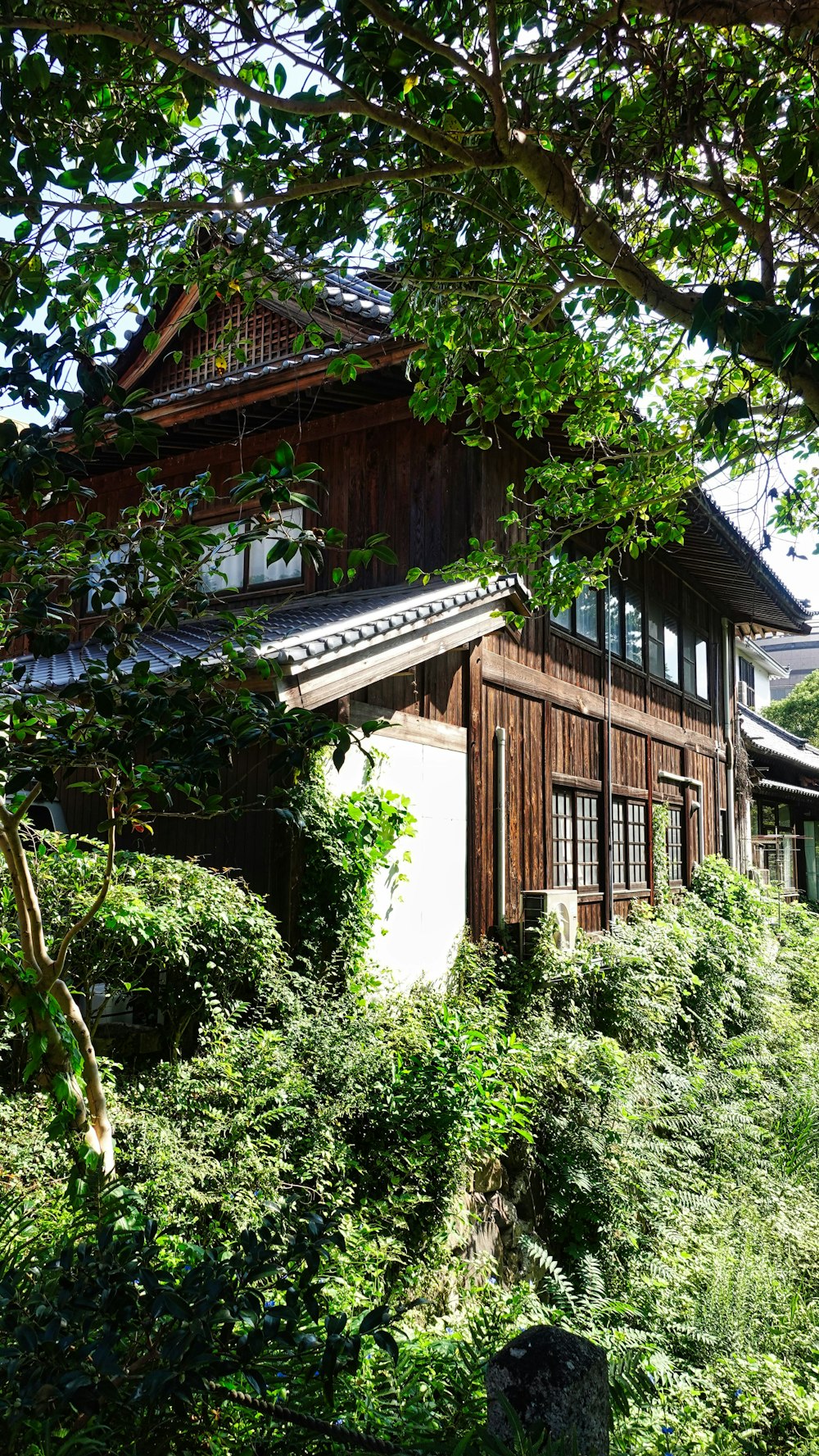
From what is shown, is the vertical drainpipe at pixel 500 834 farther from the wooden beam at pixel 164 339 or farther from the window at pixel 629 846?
the wooden beam at pixel 164 339

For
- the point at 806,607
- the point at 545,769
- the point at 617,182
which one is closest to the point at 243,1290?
the point at 617,182

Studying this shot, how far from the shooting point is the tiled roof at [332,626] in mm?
6199

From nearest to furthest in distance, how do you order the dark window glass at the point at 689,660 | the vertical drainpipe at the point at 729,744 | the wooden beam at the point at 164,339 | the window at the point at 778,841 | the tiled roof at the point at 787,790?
1. the wooden beam at the point at 164,339
2. the dark window glass at the point at 689,660
3. the vertical drainpipe at the point at 729,744
4. the tiled roof at the point at 787,790
5. the window at the point at 778,841

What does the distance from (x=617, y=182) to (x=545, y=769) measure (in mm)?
7159

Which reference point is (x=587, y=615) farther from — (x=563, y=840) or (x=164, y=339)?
(x=164, y=339)

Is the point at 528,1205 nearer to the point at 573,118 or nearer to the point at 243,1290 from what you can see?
the point at 243,1290

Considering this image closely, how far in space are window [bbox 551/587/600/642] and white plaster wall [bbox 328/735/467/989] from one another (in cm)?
360

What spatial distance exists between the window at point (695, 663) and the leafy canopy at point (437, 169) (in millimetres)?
12370

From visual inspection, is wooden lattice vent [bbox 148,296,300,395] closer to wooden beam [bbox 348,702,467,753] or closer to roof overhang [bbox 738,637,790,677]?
wooden beam [bbox 348,702,467,753]

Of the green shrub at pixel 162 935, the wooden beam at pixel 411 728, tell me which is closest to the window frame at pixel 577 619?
the wooden beam at pixel 411 728

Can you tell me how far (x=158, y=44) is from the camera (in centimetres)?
350

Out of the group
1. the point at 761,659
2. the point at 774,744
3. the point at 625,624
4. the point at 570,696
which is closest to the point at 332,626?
the point at 570,696

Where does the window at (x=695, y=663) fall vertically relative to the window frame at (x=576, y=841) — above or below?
above

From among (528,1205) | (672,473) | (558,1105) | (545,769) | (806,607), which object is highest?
(806,607)
